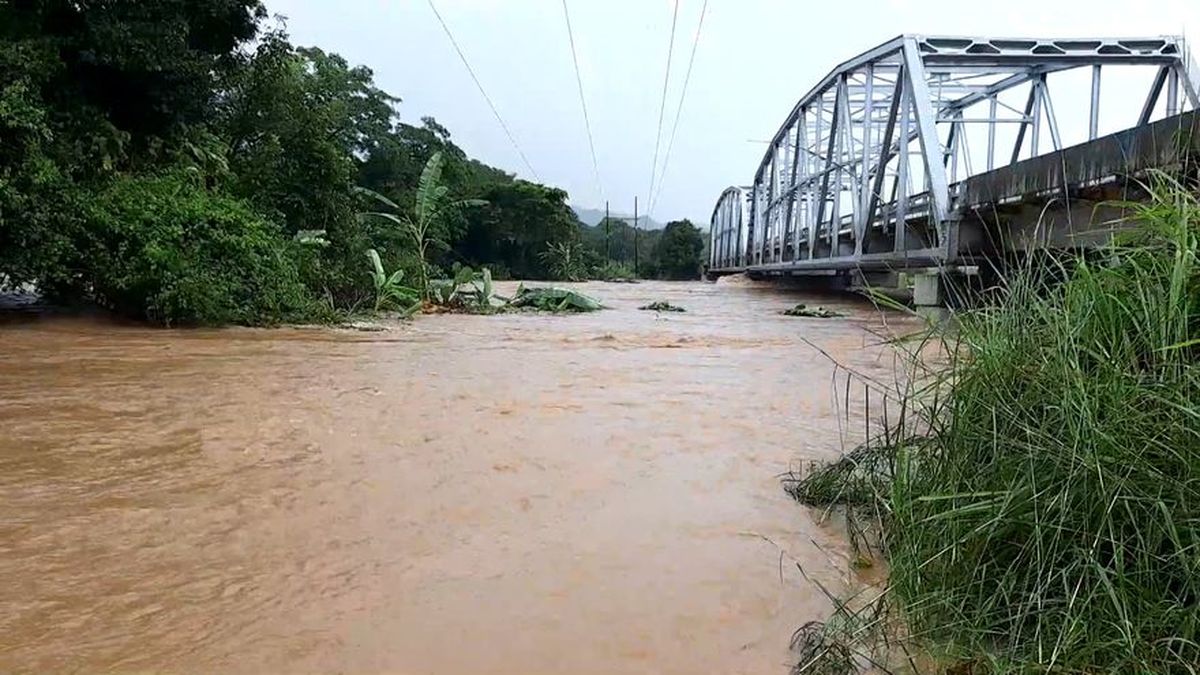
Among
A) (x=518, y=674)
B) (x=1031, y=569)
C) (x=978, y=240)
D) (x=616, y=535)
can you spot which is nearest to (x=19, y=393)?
(x=616, y=535)

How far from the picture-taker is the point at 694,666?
185cm

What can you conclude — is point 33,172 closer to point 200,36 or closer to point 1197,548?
point 200,36

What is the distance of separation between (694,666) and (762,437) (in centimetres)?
237

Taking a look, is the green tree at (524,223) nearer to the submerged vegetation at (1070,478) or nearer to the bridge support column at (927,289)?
the bridge support column at (927,289)

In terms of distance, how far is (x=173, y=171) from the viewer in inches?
399

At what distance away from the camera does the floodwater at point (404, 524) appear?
6.30 ft

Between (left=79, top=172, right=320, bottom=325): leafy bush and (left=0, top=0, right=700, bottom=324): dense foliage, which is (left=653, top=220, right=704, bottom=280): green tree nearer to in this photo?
(left=0, top=0, right=700, bottom=324): dense foliage

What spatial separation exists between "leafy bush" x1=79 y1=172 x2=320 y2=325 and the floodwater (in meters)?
3.12

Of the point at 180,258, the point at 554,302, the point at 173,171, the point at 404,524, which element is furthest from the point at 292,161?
the point at 404,524

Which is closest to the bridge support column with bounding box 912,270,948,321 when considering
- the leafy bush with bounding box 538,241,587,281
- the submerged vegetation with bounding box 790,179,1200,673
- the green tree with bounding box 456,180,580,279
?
the submerged vegetation with bounding box 790,179,1200,673

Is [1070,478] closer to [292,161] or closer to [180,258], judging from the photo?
[180,258]

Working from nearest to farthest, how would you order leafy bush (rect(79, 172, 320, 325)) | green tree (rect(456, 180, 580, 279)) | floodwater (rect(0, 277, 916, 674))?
floodwater (rect(0, 277, 916, 674)), leafy bush (rect(79, 172, 320, 325)), green tree (rect(456, 180, 580, 279))

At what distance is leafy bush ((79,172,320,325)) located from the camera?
8.59 m

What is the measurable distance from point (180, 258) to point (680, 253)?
152ft
